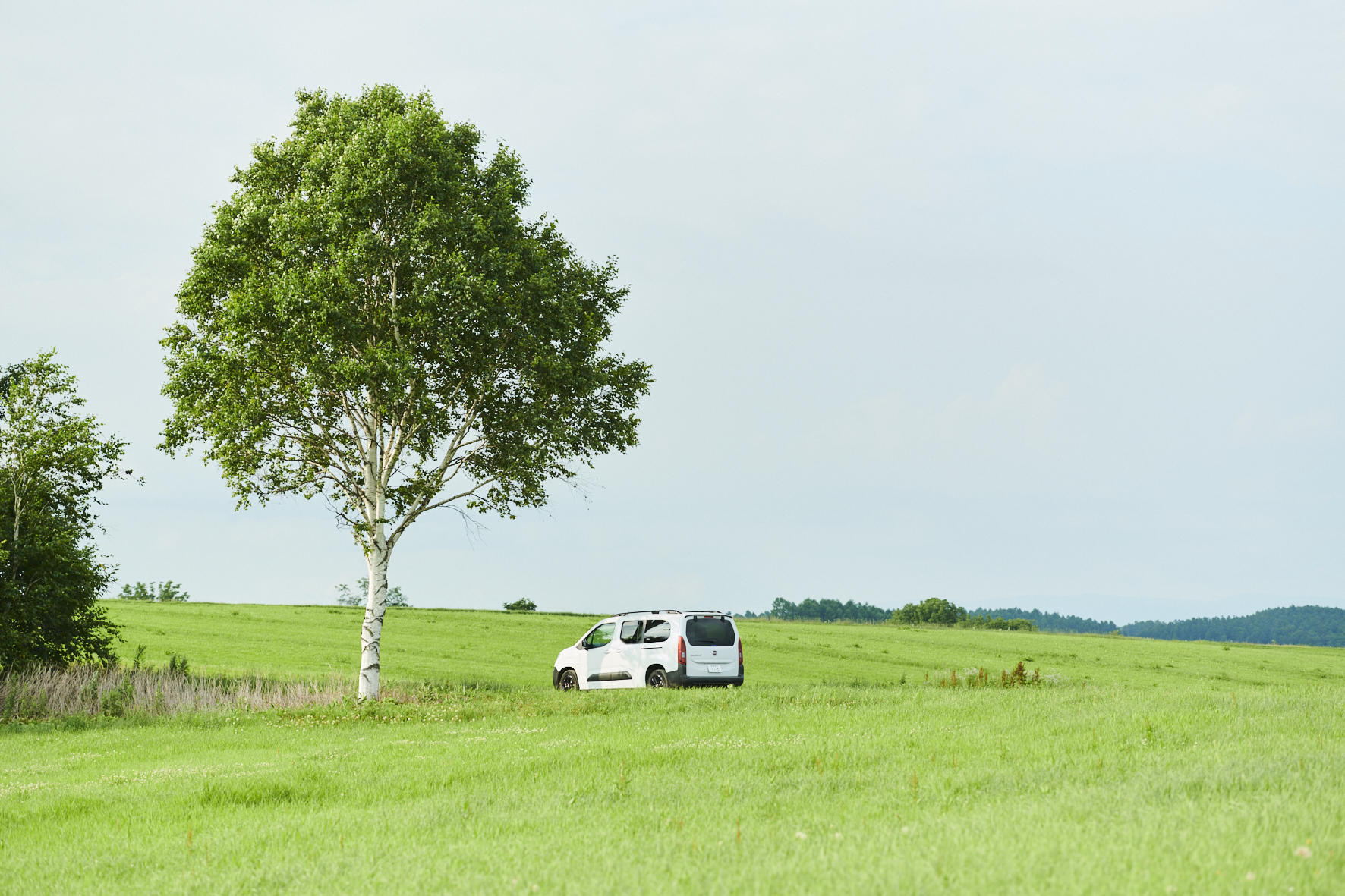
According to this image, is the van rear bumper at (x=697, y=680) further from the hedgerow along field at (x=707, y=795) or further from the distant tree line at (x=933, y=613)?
the distant tree line at (x=933, y=613)

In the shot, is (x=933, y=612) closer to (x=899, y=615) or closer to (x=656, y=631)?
(x=899, y=615)

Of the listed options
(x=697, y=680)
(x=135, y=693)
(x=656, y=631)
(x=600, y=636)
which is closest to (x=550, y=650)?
(x=600, y=636)

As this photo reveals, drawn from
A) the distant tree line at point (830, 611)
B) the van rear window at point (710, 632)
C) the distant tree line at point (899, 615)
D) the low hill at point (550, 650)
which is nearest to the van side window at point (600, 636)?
the van rear window at point (710, 632)

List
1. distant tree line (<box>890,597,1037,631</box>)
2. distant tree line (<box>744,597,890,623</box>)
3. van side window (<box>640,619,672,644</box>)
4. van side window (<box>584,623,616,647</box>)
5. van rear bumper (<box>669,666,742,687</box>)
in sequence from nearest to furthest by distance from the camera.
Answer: van rear bumper (<box>669,666,742,687</box>)
van side window (<box>640,619,672,644</box>)
van side window (<box>584,623,616,647</box>)
distant tree line (<box>890,597,1037,631</box>)
distant tree line (<box>744,597,890,623</box>)

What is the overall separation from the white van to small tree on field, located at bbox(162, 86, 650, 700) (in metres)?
5.13

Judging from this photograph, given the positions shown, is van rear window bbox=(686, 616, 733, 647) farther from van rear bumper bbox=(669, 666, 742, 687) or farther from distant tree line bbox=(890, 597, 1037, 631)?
distant tree line bbox=(890, 597, 1037, 631)

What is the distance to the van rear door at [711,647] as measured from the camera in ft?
89.8

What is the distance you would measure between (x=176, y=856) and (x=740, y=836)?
555 centimetres

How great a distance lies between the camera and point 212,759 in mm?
16266

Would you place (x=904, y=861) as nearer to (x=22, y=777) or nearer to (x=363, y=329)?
(x=22, y=777)

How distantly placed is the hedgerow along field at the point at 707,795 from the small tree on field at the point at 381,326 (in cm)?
805

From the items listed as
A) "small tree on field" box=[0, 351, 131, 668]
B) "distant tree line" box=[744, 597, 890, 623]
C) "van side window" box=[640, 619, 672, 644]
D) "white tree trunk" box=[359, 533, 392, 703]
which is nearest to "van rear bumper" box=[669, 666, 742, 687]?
"van side window" box=[640, 619, 672, 644]

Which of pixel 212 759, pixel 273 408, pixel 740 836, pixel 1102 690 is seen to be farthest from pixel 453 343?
pixel 740 836

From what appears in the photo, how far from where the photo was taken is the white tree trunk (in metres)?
27.5
